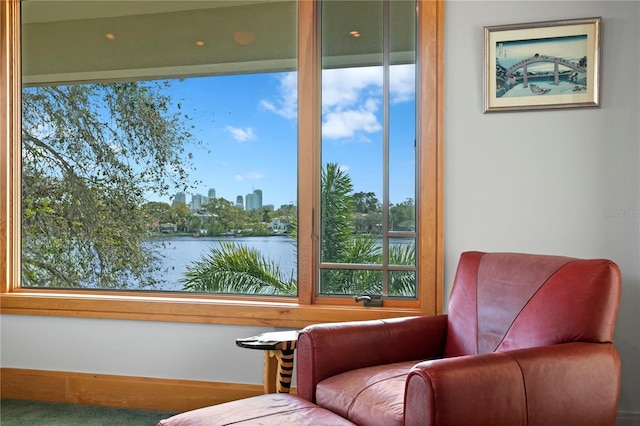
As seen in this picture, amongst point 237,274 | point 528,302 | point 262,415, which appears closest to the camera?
point 262,415

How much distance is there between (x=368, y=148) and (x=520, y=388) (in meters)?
1.59

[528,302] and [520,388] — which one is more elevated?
[528,302]

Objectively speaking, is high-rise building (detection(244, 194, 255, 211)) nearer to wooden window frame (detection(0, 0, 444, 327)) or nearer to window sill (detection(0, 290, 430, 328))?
wooden window frame (detection(0, 0, 444, 327))

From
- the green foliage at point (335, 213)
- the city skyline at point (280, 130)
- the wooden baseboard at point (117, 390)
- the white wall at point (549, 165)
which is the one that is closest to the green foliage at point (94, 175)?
the city skyline at point (280, 130)

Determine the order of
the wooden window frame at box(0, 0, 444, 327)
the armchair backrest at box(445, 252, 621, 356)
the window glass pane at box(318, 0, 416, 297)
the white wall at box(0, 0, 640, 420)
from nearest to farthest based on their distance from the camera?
the armchair backrest at box(445, 252, 621, 356), the white wall at box(0, 0, 640, 420), the wooden window frame at box(0, 0, 444, 327), the window glass pane at box(318, 0, 416, 297)

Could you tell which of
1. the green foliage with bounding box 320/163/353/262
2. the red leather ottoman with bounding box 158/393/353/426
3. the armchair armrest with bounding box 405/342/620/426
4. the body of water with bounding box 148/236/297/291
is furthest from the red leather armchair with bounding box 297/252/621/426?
the body of water with bounding box 148/236/297/291

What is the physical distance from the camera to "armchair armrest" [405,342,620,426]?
1.57 m

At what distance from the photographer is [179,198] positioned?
3.29 meters

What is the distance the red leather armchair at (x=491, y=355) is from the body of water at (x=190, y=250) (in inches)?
37.4

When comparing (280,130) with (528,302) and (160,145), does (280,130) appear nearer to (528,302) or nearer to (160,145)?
(160,145)

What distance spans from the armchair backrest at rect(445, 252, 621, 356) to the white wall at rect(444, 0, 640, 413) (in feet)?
1.29

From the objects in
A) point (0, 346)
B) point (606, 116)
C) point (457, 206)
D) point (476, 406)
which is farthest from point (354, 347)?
point (0, 346)

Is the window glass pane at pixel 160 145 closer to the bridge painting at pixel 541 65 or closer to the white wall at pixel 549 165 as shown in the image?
the white wall at pixel 549 165

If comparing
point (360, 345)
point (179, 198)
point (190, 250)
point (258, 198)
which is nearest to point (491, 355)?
point (360, 345)
